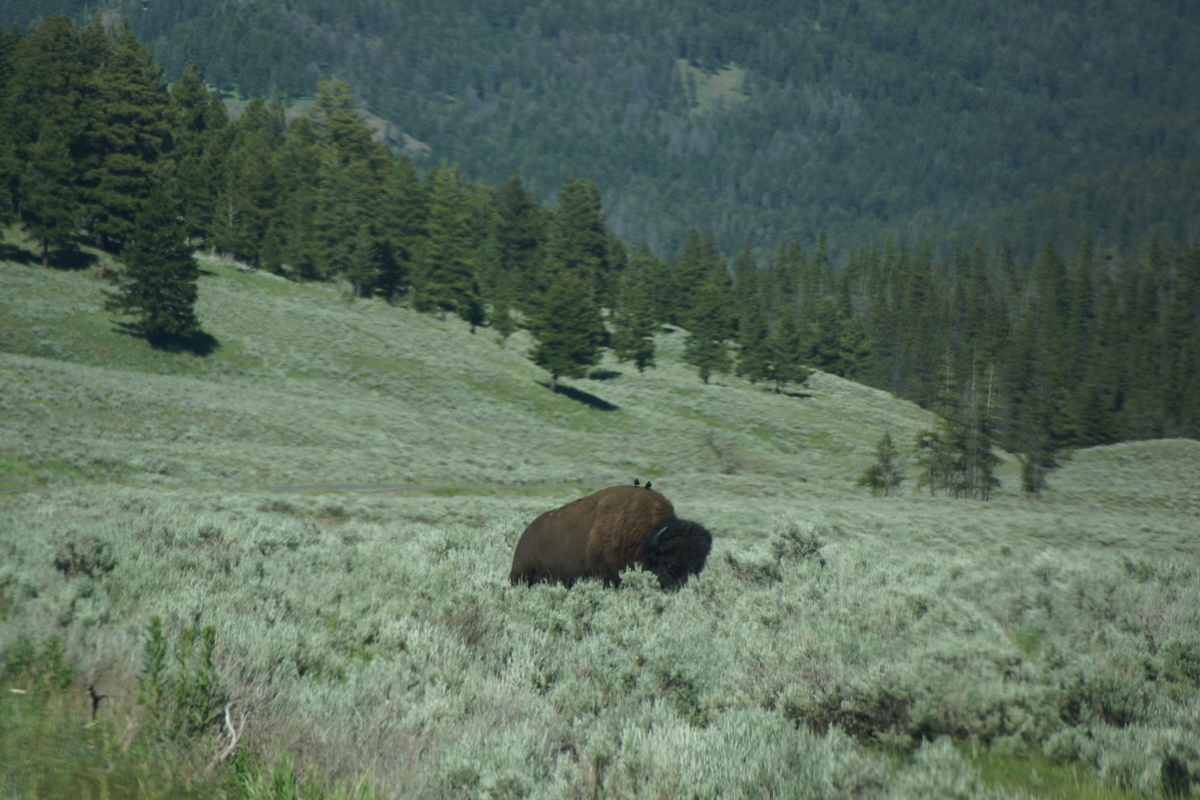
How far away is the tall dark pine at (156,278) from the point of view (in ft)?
175

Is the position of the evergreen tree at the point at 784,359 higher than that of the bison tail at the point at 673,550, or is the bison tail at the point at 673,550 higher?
the evergreen tree at the point at 784,359

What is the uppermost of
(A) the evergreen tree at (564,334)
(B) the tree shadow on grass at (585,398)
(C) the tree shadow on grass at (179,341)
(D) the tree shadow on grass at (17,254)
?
(A) the evergreen tree at (564,334)

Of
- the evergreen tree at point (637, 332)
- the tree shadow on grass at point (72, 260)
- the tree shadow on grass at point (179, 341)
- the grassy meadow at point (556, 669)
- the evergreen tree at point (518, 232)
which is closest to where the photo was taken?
the grassy meadow at point (556, 669)

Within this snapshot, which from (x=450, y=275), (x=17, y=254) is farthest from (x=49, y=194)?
(x=450, y=275)

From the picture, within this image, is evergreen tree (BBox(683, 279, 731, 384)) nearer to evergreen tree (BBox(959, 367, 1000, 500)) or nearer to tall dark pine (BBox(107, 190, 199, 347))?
evergreen tree (BBox(959, 367, 1000, 500))

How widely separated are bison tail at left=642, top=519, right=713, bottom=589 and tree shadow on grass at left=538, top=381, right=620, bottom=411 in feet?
195

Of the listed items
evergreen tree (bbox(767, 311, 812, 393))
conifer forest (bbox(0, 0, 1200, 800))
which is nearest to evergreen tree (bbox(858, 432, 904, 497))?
conifer forest (bbox(0, 0, 1200, 800))

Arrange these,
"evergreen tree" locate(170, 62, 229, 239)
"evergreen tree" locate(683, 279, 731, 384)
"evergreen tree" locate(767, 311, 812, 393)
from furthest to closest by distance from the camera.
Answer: "evergreen tree" locate(767, 311, 812, 393)
"evergreen tree" locate(683, 279, 731, 384)
"evergreen tree" locate(170, 62, 229, 239)

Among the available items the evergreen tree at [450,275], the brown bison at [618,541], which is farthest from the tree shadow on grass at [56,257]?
the brown bison at [618,541]

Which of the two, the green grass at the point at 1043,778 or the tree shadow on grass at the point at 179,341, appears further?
the tree shadow on grass at the point at 179,341

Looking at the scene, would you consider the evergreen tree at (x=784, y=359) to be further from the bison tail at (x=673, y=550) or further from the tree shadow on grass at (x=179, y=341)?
the bison tail at (x=673, y=550)

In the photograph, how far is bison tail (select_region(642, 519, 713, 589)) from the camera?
8.25 metres

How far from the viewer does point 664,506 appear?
27.8 feet

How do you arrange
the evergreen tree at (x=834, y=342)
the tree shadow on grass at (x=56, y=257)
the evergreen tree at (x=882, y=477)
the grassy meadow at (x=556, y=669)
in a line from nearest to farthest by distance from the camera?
the grassy meadow at (x=556, y=669), the evergreen tree at (x=882, y=477), the tree shadow on grass at (x=56, y=257), the evergreen tree at (x=834, y=342)
